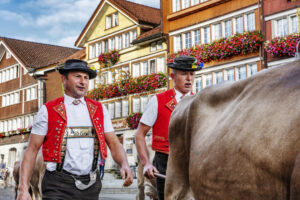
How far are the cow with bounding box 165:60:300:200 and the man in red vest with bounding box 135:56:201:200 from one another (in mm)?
1931

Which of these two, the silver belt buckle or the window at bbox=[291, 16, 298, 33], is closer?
the silver belt buckle

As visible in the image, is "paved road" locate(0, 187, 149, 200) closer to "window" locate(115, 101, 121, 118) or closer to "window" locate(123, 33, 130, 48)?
"window" locate(115, 101, 121, 118)

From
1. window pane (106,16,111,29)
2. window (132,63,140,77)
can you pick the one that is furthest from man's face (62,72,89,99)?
window pane (106,16,111,29)

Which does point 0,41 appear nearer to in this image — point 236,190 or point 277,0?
→ point 277,0

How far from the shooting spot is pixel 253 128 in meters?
2.26

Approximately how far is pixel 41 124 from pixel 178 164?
1411 mm

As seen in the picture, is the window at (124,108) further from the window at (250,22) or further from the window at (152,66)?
the window at (250,22)

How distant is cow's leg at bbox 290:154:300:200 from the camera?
1.90 meters

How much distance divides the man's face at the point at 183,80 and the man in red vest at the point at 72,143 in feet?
3.51

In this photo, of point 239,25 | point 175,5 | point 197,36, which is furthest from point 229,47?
point 175,5

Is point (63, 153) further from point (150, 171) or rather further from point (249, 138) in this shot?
point (249, 138)

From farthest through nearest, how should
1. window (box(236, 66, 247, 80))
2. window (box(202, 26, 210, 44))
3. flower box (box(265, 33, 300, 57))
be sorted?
1. window (box(202, 26, 210, 44))
2. window (box(236, 66, 247, 80))
3. flower box (box(265, 33, 300, 57))

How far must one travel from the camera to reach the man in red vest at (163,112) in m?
5.14

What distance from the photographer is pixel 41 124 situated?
4281 mm
